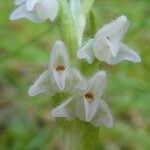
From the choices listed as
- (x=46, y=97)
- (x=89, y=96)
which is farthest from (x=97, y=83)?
(x=46, y=97)

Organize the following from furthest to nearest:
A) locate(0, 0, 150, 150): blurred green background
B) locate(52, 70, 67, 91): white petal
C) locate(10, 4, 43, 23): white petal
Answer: locate(0, 0, 150, 150): blurred green background < locate(10, 4, 43, 23): white petal < locate(52, 70, 67, 91): white petal

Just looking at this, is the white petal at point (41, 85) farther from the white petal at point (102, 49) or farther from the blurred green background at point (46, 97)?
the blurred green background at point (46, 97)

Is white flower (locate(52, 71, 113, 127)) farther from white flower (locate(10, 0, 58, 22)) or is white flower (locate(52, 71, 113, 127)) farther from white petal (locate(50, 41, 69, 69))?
white flower (locate(10, 0, 58, 22))

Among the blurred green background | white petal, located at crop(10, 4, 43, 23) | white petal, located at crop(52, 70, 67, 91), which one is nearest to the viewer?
white petal, located at crop(52, 70, 67, 91)

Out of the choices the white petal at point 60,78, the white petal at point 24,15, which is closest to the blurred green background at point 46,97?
the white petal at point 24,15

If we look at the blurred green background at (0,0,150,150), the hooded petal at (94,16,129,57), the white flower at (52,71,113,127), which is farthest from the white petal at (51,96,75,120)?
the blurred green background at (0,0,150,150)

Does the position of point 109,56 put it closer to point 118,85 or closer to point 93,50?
point 93,50

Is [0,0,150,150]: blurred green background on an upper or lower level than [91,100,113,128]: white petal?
lower

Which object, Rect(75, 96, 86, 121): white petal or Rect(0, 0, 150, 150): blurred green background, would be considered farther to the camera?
Rect(0, 0, 150, 150): blurred green background
